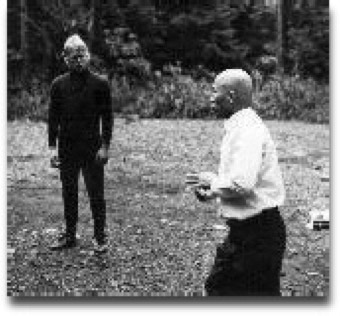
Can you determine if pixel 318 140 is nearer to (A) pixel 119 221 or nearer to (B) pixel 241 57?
(B) pixel 241 57

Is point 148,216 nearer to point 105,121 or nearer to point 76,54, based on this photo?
point 105,121

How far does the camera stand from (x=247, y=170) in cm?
404

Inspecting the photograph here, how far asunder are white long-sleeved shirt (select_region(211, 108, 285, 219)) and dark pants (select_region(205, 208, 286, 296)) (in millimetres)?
67

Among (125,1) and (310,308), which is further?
(125,1)

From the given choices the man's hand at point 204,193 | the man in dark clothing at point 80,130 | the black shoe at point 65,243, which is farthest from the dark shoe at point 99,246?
the man's hand at point 204,193

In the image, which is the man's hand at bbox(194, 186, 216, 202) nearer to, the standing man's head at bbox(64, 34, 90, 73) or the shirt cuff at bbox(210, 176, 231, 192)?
the shirt cuff at bbox(210, 176, 231, 192)

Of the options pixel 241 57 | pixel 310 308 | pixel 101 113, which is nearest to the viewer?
pixel 310 308

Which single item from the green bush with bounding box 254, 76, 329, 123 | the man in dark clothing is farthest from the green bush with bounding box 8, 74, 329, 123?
the man in dark clothing

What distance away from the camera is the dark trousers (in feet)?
19.1

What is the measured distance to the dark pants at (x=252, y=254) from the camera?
429 cm

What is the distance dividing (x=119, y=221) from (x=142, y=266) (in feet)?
1.78

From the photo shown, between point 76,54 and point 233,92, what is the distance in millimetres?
1595
